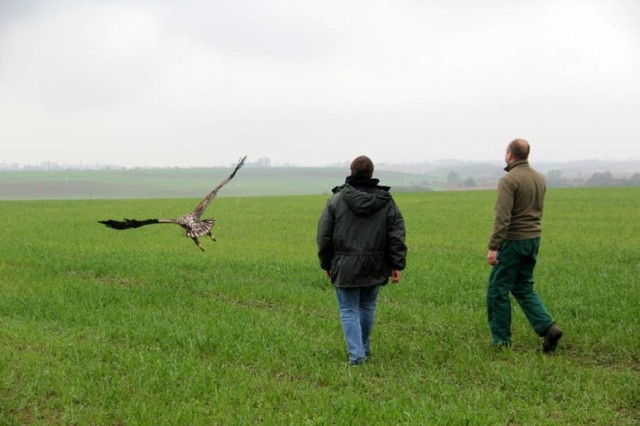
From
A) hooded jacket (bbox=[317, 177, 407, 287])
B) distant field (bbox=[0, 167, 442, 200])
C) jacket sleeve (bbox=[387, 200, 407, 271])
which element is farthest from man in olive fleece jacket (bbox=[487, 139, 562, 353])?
distant field (bbox=[0, 167, 442, 200])

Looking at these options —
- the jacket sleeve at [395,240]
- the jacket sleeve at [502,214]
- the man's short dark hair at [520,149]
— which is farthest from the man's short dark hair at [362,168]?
the man's short dark hair at [520,149]

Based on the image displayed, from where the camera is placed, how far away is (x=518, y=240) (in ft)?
25.4

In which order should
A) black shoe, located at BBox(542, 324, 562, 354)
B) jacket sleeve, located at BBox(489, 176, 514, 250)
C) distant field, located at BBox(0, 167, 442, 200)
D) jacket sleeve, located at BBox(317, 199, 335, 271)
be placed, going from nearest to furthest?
jacket sleeve, located at BBox(317, 199, 335, 271), jacket sleeve, located at BBox(489, 176, 514, 250), black shoe, located at BBox(542, 324, 562, 354), distant field, located at BBox(0, 167, 442, 200)

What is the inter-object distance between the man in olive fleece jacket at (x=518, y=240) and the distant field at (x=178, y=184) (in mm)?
63793

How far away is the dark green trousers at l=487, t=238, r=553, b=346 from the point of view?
776 centimetres

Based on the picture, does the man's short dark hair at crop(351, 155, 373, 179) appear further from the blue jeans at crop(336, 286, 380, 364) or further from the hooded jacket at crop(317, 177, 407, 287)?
the blue jeans at crop(336, 286, 380, 364)

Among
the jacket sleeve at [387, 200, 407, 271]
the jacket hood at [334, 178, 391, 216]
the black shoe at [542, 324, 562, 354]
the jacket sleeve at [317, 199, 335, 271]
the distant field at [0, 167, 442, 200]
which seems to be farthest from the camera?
the distant field at [0, 167, 442, 200]

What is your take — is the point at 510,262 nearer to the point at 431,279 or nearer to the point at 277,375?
the point at 277,375

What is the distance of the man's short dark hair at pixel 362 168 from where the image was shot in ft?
23.7

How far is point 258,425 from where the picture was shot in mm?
5805

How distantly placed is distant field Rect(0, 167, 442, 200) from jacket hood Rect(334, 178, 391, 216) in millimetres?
64612

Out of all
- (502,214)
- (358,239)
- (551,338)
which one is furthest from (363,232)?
(551,338)

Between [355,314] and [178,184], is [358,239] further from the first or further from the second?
[178,184]

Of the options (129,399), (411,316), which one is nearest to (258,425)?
(129,399)
